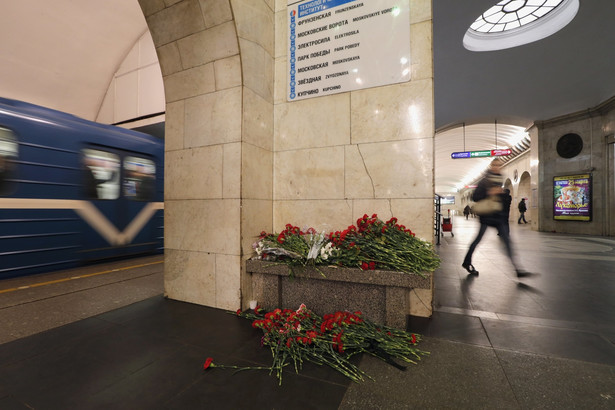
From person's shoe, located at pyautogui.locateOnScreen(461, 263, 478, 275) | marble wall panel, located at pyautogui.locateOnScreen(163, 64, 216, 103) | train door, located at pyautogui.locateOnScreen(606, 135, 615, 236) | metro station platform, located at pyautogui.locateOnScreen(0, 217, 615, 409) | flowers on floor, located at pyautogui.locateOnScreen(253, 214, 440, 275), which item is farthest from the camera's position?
train door, located at pyautogui.locateOnScreen(606, 135, 615, 236)

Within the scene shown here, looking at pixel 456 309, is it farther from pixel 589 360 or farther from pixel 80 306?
pixel 80 306

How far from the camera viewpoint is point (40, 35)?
34.2 ft

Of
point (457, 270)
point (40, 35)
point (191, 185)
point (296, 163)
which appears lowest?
point (457, 270)

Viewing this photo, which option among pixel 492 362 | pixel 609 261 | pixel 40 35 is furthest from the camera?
pixel 40 35

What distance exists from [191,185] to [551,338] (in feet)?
14.6

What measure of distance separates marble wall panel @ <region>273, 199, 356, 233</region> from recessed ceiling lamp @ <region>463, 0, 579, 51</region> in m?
9.58

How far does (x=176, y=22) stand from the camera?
3.49 meters

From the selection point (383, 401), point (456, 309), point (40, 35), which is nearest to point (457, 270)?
point (456, 309)

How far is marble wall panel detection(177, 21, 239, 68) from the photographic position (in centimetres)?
322

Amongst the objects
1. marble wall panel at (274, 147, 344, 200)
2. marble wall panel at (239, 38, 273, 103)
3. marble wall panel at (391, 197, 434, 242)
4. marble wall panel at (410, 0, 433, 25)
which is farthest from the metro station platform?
marble wall panel at (410, 0, 433, 25)

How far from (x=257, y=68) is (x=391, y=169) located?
2.29 metres

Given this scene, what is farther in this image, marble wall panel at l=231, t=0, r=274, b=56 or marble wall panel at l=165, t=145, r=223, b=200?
marble wall panel at l=165, t=145, r=223, b=200

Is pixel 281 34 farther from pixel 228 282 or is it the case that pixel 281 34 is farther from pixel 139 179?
pixel 139 179

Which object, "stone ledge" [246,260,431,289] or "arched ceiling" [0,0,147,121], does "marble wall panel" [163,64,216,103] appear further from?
"arched ceiling" [0,0,147,121]
